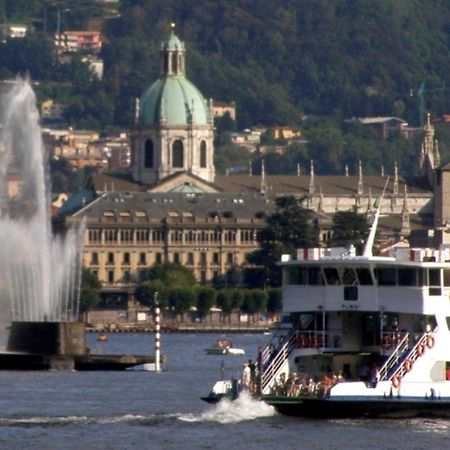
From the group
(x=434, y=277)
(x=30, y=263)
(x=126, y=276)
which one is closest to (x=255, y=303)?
(x=126, y=276)

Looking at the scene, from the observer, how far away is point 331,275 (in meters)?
67.1

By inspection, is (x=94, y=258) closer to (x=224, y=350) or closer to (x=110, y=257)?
(x=110, y=257)

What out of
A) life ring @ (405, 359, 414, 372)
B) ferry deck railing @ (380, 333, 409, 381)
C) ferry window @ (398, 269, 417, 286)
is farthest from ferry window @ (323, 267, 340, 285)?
life ring @ (405, 359, 414, 372)

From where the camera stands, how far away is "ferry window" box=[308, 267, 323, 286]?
67.2 meters

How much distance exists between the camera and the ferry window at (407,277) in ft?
217

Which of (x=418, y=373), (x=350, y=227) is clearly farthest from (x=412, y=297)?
(x=350, y=227)

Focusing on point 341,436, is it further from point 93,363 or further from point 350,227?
point 350,227

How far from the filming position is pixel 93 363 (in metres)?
94.7

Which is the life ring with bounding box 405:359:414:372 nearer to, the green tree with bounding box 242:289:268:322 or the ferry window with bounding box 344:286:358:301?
the ferry window with bounding box 344:286:358:301

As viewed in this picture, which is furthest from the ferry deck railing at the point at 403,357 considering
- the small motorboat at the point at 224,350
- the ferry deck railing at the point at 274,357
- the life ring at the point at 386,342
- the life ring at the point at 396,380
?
the small motorboat at the point at 224,350

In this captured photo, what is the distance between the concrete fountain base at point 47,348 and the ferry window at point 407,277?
90.1 feet

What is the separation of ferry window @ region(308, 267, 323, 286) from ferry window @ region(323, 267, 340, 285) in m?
0.15

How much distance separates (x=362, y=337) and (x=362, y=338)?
0.8 inches

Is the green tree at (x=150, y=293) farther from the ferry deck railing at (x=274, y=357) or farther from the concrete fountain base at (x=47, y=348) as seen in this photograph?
the ferry deck railing at (x=274, y=357)
